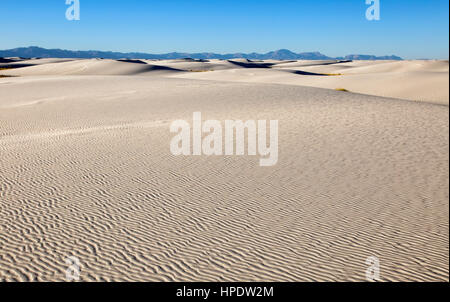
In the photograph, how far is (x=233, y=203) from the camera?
22.3ft

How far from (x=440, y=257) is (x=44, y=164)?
8662mm

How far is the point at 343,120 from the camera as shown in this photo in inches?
502

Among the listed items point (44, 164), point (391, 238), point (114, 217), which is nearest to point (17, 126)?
point (44, 164)

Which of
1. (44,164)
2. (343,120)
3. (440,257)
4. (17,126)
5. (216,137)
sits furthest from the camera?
(17,126)

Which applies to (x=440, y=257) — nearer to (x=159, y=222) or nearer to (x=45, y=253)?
(x=159, y=222)

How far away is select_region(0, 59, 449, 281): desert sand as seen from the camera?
15.9 feet

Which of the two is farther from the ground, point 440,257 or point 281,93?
point 281,93

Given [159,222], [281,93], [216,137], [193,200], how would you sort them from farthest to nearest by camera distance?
1. [281,93]
2. [216,137]
3. [193,200]
4. [159,222]

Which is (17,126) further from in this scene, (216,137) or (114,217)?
(114,217)

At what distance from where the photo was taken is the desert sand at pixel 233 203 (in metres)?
4.85

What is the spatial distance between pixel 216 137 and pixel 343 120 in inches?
179
